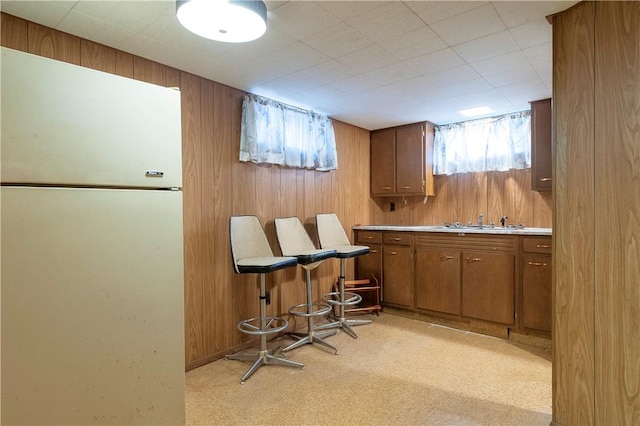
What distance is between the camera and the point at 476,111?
361 cm

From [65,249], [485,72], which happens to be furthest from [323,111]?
[65,249]

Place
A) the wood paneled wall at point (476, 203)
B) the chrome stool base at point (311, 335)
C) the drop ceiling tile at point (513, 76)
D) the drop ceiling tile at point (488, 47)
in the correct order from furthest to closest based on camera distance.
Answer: the wood paneled wall at point (476, 203), the chrome stool base at point (311, 335), the drop ceiling tile at point (513, 76), the drop ceiling tile at point (488, 47)

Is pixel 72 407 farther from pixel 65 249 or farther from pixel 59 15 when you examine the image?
pixel 59 15

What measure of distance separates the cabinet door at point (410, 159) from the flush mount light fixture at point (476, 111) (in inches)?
20.5

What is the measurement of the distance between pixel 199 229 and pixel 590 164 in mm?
2518

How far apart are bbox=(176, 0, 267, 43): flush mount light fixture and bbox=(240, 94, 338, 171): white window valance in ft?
3.71

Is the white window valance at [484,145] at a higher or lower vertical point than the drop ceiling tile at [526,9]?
lower

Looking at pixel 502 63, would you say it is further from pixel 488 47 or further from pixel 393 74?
pixel 393 74

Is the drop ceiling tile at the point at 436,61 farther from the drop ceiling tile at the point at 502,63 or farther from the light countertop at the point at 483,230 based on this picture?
the light countertop at the point at 483,230

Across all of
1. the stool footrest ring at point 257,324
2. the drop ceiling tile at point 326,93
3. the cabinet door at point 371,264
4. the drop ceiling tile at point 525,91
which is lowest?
the stool footrest ring at point 257,324

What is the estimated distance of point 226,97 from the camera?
2.88 meters

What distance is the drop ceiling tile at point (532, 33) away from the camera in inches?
76.2

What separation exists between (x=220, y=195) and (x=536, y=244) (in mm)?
2766

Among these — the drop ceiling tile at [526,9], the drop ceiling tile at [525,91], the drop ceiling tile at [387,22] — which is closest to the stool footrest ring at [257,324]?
the drop ceiling tile at [387,22]
